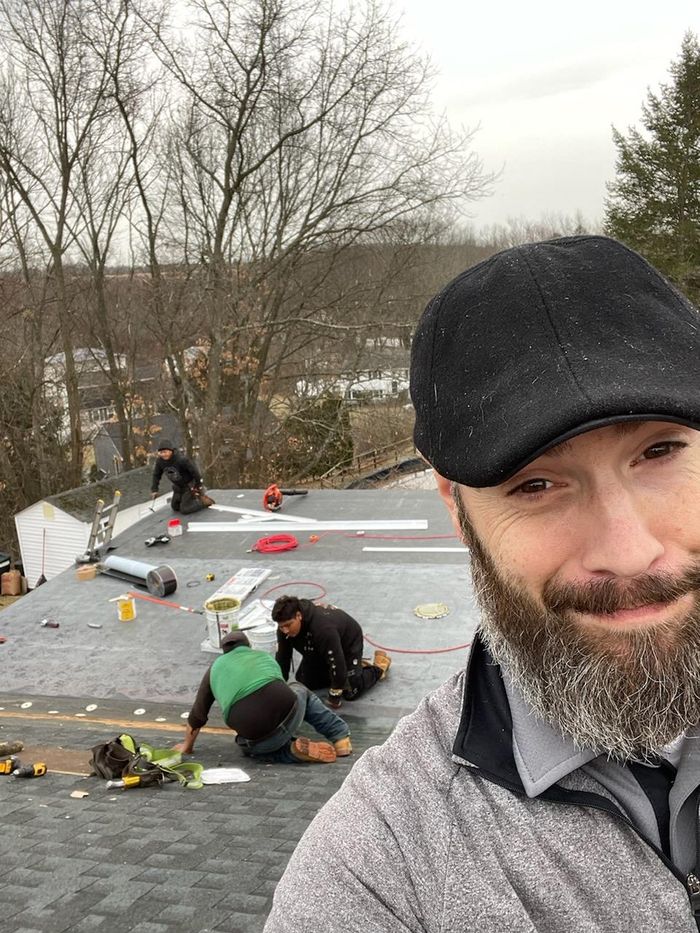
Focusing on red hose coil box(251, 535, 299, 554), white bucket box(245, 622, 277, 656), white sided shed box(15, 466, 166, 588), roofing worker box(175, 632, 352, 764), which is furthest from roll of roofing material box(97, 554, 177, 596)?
white sided shed box(15, 466, 166, 588)

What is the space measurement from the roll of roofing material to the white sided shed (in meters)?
6.88

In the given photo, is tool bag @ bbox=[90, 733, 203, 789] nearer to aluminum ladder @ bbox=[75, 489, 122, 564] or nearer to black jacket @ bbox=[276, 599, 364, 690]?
black jacket @ bbox=[276, 599, 364, 690]

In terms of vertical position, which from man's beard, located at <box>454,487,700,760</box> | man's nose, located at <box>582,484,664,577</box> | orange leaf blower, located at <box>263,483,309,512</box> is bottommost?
orange leaf blower, located at <box>263,483,309,512</box>

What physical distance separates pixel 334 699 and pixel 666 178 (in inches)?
873

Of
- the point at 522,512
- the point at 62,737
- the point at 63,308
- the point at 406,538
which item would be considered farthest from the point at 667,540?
the point at 63,308

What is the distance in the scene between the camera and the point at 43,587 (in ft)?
32.0

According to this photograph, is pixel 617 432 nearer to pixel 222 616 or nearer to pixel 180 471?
pixel 222 616

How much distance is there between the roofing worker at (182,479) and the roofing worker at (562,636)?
420 inches

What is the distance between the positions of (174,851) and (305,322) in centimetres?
2193

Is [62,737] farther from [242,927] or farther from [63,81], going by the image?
[63,81]

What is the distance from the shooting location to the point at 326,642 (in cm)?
607

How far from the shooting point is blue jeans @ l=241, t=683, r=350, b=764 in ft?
17.9

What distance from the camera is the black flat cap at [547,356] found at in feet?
3.19

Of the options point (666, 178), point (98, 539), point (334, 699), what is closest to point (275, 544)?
point (98, 539)
